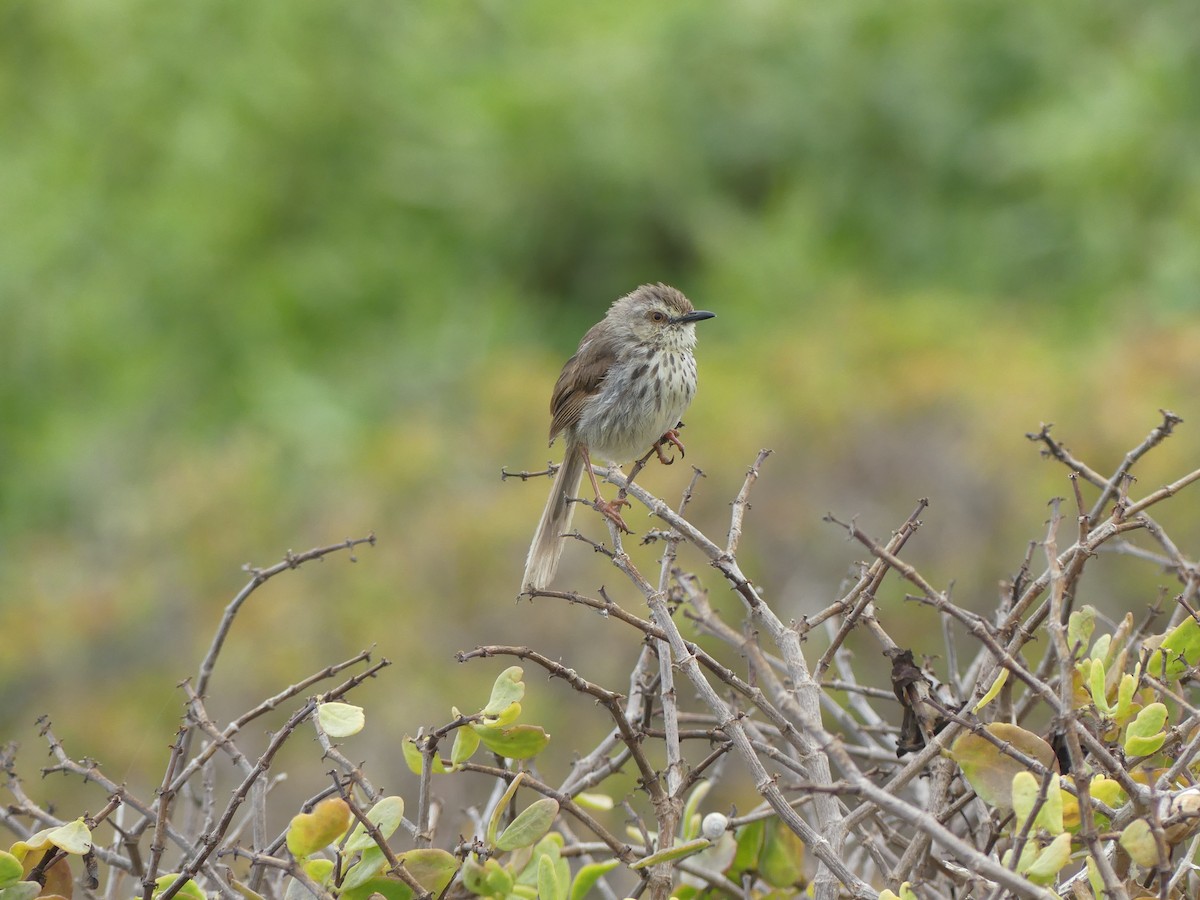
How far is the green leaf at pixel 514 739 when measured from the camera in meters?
2.06

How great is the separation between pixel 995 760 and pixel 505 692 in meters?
0.65

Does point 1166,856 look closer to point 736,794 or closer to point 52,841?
point 52,841

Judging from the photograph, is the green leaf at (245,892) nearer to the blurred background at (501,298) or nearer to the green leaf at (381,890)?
the green leaf at (381,890)

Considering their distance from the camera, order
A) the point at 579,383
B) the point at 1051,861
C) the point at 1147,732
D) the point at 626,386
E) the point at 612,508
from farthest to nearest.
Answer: the point at 579,383 → the point at 626,386 → the point at 612,508 → the point at 1147,732 → the point at 1051,861

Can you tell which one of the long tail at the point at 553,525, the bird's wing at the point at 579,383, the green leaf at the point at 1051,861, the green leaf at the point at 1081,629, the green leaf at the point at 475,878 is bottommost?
the green leaf at the point at 1051,861

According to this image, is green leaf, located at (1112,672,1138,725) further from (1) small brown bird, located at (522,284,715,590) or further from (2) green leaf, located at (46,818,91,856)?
(1) small brown bird, located at (522,284,715,590)

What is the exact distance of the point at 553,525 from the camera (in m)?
4.04

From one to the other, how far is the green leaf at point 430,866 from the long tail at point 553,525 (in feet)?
3.50

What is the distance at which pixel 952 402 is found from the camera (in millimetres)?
7637

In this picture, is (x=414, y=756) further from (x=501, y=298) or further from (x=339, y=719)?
(x=501, y=298)

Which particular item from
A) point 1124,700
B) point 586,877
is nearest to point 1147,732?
point 1124,700

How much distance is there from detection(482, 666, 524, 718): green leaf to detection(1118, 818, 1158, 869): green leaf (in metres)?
0.79

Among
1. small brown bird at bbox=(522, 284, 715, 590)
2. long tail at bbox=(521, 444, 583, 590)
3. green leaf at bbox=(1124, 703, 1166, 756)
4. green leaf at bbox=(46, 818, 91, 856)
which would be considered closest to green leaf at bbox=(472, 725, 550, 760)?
green leaf at bbox=(46, 818, 91, 856)

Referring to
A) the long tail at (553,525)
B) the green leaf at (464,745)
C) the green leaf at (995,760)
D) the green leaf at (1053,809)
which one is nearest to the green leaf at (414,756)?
the green leaf at (464,745)
